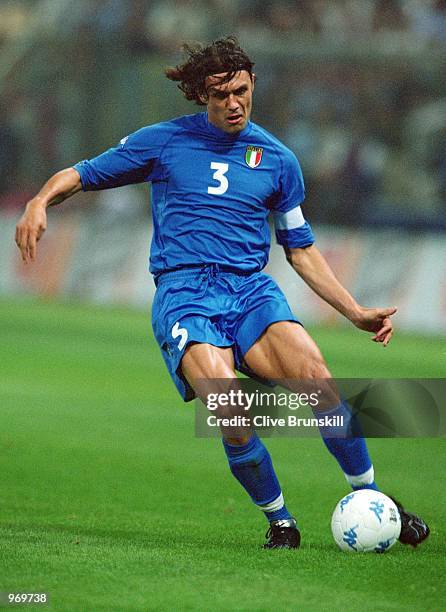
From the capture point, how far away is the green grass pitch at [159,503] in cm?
417

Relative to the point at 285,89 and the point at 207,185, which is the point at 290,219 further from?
the point at 285,89

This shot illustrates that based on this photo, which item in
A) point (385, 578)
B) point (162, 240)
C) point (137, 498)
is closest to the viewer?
point (385, 578)

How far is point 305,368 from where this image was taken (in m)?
5.15

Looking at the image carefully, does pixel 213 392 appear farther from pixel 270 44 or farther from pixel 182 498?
pixel 270 44

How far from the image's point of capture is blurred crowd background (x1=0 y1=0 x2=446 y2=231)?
20.7m

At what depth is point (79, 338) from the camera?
14984 millimetres

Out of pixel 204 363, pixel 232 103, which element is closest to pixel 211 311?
pixel 204 363

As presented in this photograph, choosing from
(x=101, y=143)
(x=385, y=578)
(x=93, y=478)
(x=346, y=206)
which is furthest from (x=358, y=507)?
(x=101, y=143)

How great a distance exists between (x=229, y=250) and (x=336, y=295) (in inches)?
20.7

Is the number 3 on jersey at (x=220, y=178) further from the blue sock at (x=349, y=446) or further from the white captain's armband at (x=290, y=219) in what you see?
the blue sock at (x=349, y=446)

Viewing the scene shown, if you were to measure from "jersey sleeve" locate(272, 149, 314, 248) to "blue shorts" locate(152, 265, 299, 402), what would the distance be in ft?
1.01

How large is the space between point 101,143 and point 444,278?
26.5ft

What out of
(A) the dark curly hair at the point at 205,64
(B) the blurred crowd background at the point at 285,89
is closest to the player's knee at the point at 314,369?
(A) the dark curly hair at the point at 205,64

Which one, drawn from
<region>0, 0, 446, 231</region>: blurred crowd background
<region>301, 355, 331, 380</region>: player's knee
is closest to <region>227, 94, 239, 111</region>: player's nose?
<region>301, 355, 331, 380</region>: player's knee
